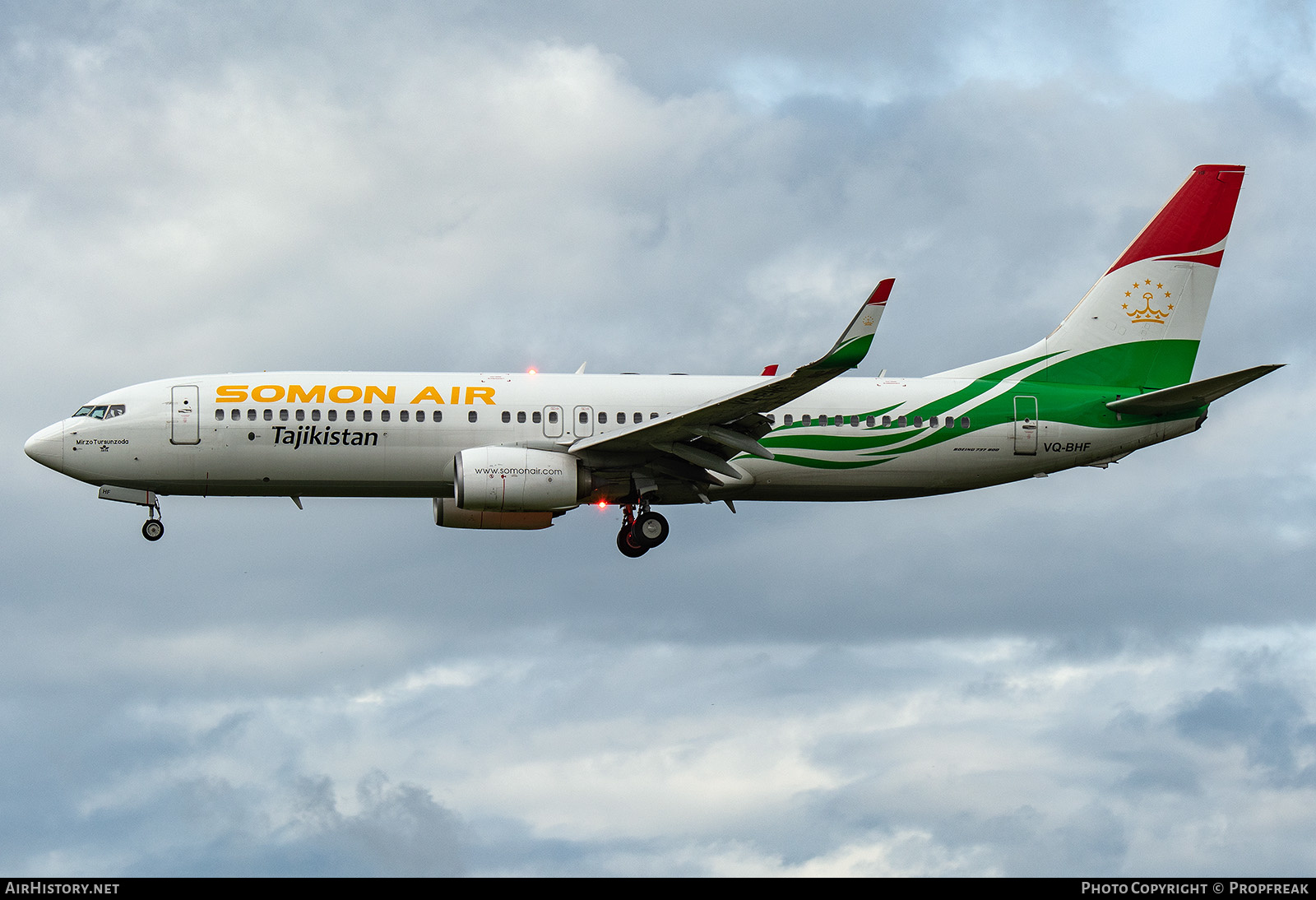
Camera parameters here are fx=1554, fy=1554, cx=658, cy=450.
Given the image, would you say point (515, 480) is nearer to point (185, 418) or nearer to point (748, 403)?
point (748, 403)

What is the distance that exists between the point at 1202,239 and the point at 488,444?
22.1 meters

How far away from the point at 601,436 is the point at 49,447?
46.7 ft

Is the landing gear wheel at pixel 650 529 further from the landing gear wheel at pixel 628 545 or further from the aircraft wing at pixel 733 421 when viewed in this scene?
the aircraft wing at pixel 733 421

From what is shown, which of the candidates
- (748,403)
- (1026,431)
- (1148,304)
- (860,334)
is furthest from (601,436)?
(1148,304)

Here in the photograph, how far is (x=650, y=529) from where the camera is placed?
41.2m

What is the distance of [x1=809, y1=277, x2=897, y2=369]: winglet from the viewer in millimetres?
34062

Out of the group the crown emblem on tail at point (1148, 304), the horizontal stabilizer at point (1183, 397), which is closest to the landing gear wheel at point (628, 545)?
the horizontal stabilizer at point (1183, 397)

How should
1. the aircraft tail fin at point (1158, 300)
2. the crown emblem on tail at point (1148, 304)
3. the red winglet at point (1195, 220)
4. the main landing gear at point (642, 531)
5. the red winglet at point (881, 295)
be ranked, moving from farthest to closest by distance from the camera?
the red winglet at point (1195, 220)
the crown emblem on tail at point (1148, 304)
the aircraft tail fin at point (1158, 300)
the main landing gear at point (642, 531)
the red winglet at point (881, 295)

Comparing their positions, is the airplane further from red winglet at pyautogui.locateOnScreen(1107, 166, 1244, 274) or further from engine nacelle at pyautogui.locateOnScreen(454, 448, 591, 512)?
red winglet at pyautogui.locateOnScreen(1107, 166, 1244, 274)

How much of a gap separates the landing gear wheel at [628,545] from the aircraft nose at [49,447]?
14561 mm

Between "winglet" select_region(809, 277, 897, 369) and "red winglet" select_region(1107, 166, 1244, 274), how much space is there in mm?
14732

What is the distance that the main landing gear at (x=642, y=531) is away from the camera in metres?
41.2

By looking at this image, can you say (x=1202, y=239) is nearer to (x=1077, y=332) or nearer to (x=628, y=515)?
(x=1077, y=332)
